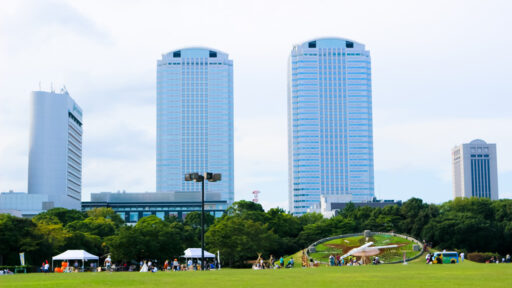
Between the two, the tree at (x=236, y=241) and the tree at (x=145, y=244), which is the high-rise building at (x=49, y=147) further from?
the tree at (x=145, y=244)

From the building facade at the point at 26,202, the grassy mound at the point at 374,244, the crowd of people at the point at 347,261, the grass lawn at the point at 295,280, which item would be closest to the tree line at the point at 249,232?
the grassy mound at the point at 374,244

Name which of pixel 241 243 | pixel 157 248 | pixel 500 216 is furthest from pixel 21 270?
pixel 500 216

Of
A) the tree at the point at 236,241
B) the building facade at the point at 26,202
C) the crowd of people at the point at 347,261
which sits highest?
the building facade at the point at 26,202

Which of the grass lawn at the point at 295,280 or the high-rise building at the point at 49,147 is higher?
the high-rise building at the point at 49,147

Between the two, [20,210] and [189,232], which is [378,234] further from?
[20,210]

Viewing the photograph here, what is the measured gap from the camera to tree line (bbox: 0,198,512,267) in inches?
2859

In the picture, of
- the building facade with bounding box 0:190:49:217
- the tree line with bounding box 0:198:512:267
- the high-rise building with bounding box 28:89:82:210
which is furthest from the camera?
the high-rise building with bounding box 28:89:82:210

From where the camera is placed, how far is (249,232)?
275 ft

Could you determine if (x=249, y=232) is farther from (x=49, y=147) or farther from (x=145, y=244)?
(x=49, y=147)

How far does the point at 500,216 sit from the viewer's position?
334 feet

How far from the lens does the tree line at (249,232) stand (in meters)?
72.6

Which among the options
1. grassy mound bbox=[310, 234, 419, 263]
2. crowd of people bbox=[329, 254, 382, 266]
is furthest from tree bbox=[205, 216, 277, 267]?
crowd of people bbox=[329, 254, 382, 266]

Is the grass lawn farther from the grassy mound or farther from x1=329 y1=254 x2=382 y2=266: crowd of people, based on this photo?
the grassy mound

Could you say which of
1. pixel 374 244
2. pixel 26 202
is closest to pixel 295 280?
pixel 374 244
